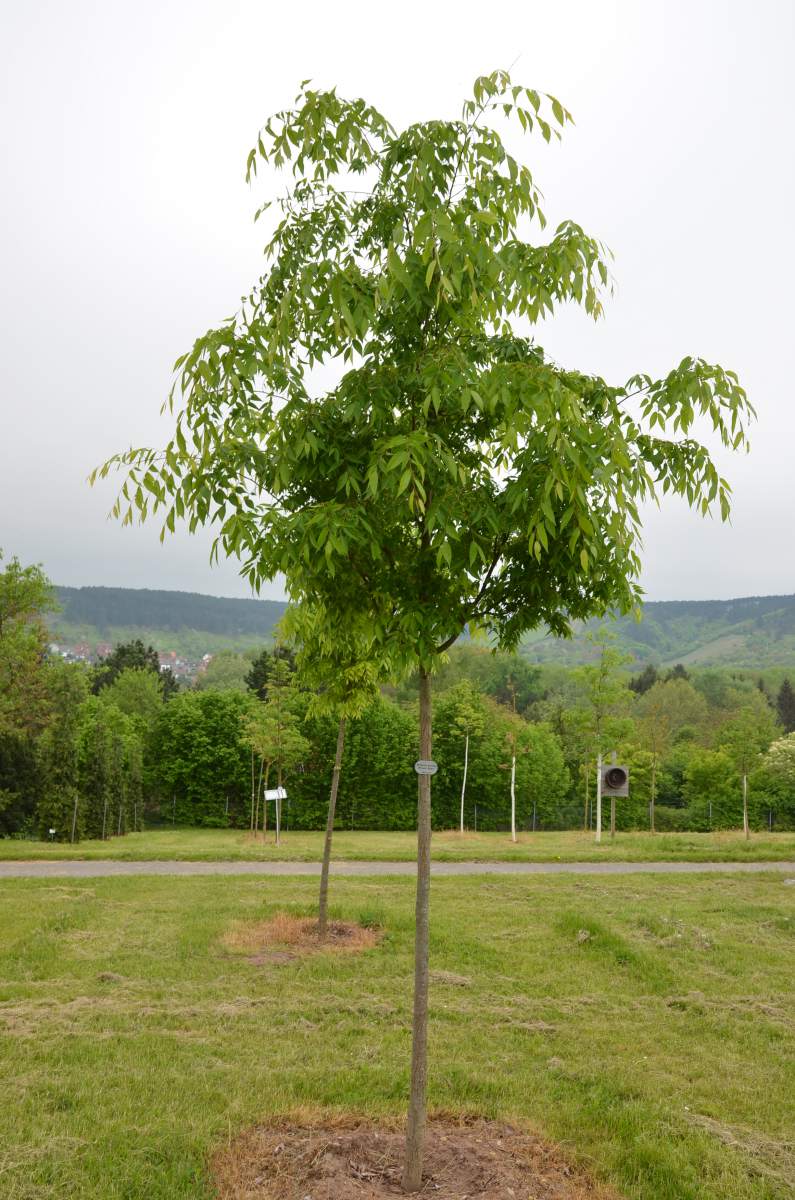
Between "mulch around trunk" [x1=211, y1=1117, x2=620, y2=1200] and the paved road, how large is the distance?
12.7 meters

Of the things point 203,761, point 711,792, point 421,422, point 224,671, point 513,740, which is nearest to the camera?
point 421,422

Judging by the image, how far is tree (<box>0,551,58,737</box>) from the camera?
22.2 m

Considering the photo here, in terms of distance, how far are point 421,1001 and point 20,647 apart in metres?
20.4

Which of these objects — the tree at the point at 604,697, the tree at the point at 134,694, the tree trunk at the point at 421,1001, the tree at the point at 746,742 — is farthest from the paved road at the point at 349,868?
the tree at the point at 134,694

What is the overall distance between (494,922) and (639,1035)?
5.03 meters

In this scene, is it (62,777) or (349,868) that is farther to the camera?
(62,777)

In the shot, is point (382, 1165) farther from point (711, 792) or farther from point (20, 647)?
point (711, 792)

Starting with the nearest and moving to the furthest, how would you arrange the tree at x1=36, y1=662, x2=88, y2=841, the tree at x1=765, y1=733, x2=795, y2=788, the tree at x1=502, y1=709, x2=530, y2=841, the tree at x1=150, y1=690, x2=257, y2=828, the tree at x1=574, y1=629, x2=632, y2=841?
the tree at x1=574, y1=629, x2=632, y2=841
the tree at x1=765, y1=733, x2=795, y2=788
the tree at x1=36, y1=662, x2=88, y2=841
the tree at x1=502, y1=709, x2=530, y2=841
the tree at x1=150, y1=690, x2=257, y2=828

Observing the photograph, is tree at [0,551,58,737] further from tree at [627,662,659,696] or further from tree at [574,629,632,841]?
tree at [627,662,659,696]

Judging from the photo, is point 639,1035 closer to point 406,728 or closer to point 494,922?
point 494,922

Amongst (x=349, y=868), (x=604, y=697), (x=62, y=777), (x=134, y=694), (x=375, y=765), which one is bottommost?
(x=349, y=868)

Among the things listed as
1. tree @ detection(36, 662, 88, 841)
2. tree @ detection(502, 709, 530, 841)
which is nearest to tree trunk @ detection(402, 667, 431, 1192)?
tree @ detection(36, 662, 88, 841)

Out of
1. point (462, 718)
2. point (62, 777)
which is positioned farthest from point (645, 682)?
point (62, 777)

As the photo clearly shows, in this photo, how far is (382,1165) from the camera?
479 centimetres
